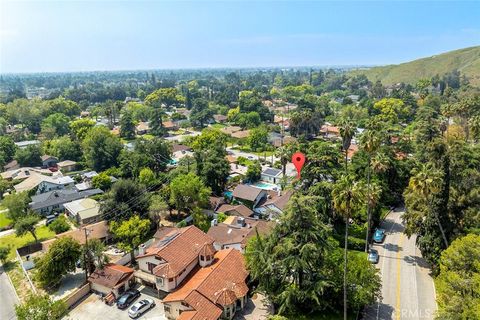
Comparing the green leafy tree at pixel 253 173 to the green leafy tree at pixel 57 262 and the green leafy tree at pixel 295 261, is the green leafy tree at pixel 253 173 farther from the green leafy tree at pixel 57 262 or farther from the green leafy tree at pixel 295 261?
the green leafy tree at pixel 57 262

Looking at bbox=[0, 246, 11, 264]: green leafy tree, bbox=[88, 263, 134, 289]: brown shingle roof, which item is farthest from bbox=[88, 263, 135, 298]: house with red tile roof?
bbox=[0, 246, 11, 264]: green leafy tree

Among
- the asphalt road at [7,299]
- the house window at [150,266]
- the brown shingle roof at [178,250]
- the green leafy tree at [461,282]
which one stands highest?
the green leafy tree at [461,282]

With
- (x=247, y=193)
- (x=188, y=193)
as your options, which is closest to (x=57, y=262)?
(x=188, y=193)

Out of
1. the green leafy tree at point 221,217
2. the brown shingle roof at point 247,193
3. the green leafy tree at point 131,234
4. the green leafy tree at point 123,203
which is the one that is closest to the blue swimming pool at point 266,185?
the brown shingle roof at point 247,193

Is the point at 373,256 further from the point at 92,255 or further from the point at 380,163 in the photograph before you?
the point at 92,255

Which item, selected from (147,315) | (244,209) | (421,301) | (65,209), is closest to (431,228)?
(421,301)
